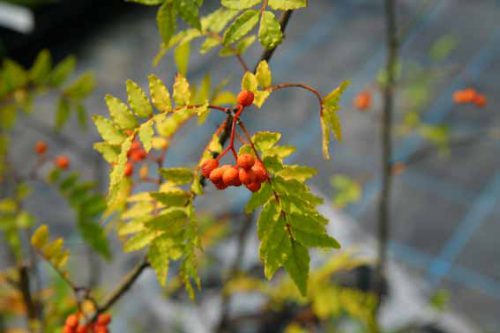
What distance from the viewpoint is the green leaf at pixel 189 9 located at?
85 cm

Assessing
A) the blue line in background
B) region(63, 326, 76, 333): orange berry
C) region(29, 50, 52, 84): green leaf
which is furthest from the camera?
the blue line in background

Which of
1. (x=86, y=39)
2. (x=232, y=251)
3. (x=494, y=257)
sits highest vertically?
(x=86, y=39)

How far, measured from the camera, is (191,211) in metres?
0.88

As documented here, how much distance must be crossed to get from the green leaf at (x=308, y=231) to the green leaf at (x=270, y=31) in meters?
0.22

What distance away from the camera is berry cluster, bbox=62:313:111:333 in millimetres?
986

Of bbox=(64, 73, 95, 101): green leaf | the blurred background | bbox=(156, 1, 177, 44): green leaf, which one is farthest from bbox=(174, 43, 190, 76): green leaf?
the blurred background

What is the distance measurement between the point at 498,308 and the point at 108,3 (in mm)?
5915

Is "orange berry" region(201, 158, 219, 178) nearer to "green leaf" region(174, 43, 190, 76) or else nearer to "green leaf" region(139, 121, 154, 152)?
"green leaf" region(139, 121, 154, 152)

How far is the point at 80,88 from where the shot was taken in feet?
5.09

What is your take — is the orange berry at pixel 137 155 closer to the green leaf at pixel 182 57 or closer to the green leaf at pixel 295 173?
the green leaf at pixel 182 57

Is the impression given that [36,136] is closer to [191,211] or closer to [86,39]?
[86,39]

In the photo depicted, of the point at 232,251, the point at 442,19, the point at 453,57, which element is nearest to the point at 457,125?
the point at 453,57

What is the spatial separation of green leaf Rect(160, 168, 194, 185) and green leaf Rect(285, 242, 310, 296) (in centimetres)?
19

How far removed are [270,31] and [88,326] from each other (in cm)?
57
